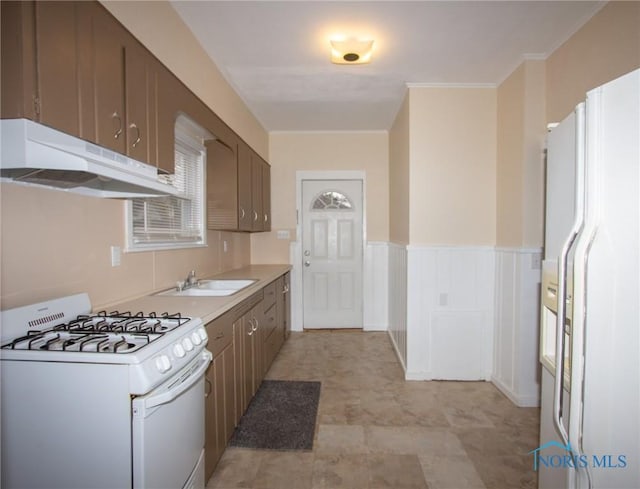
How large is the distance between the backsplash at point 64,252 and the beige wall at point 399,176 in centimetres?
228

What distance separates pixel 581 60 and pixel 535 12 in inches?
18.7

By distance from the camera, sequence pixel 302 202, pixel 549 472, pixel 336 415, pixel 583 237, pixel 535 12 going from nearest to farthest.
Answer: pixel 583 237 < pixel 549 472 < pixel 535 12 < pixel 336 415 < pixel 302 202

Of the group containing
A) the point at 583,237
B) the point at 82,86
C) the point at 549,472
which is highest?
the point at 82,86

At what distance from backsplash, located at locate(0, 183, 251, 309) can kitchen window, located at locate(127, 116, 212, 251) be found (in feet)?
0.35

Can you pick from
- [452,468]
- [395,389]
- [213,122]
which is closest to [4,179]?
[213,122]

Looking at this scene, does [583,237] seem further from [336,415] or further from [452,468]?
[336,415]

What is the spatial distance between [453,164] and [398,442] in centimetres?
233

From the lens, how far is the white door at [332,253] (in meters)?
4.64

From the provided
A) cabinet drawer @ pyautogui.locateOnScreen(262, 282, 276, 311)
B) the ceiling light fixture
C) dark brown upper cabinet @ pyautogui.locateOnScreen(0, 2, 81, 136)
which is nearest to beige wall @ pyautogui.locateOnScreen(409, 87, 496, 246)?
the ceiling light fixture

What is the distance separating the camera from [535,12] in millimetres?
2109

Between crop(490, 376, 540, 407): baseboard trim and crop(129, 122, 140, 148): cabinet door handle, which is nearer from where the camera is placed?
crop(129, 122, 140, 148): cabinet door handle

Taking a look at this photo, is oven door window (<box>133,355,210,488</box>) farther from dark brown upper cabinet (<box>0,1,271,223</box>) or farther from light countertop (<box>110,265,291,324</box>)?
dark brown upper cabinet (<box>0,1,271,223</box>)

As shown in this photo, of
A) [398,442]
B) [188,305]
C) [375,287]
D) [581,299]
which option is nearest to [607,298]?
[581,299]

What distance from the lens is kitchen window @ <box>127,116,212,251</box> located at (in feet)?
6.75
